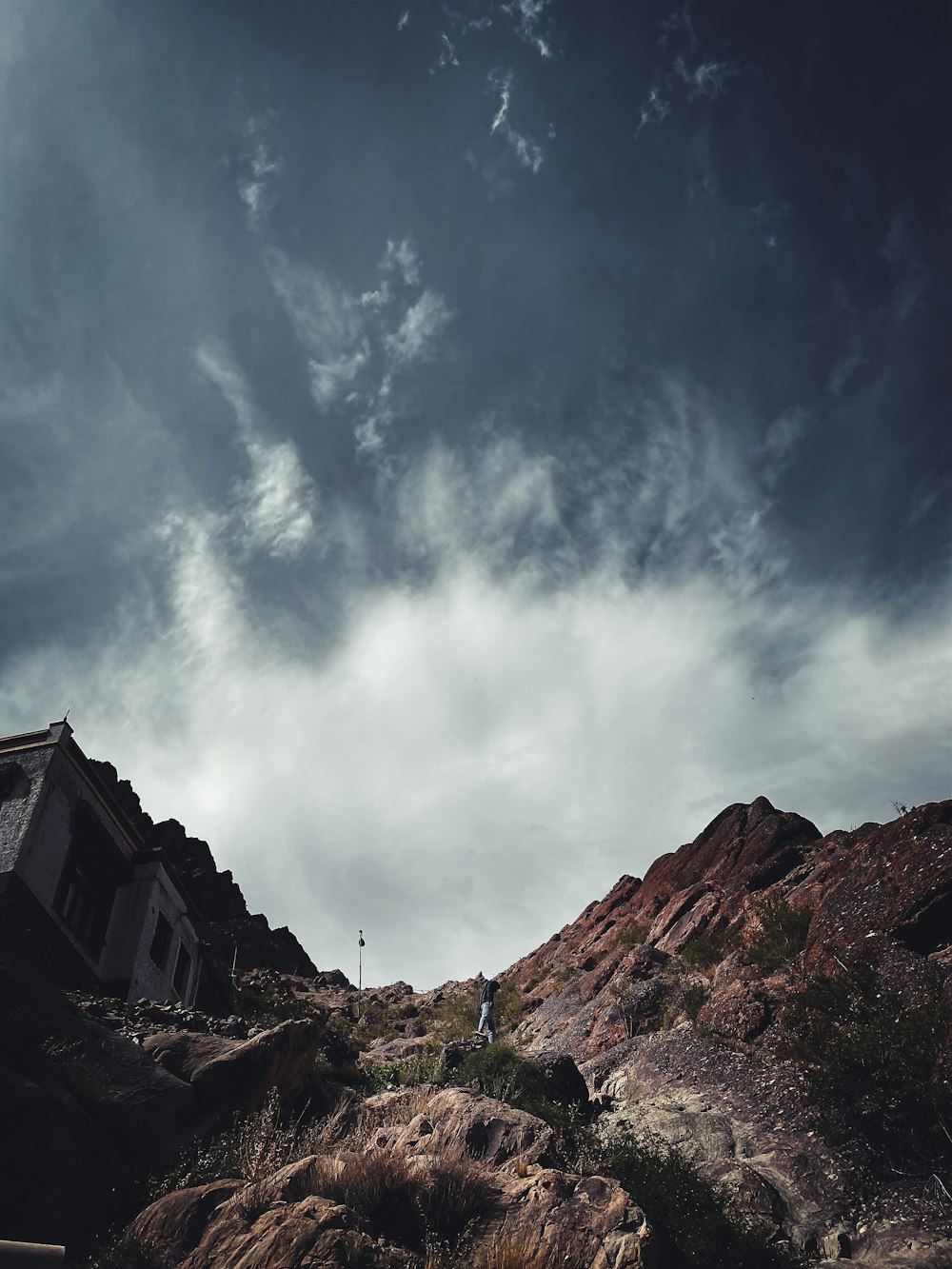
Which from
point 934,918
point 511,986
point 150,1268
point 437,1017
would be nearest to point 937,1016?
point 934,918

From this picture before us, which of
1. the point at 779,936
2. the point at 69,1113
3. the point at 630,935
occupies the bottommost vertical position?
the point at 69,1113

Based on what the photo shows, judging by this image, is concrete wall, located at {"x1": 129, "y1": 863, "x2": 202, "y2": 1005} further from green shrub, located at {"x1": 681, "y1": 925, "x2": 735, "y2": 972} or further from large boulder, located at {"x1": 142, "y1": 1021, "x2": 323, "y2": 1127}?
green shrub, located at {"x1": 681, "y1": 925, "x2": 735, "y2": 972}

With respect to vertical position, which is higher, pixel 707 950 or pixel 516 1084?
pixel 707 950

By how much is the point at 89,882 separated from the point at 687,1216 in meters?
16.0

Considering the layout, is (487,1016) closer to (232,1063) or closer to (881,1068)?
(232,1063)

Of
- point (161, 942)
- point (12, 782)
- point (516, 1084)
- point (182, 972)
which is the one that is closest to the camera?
point (516, 1084)

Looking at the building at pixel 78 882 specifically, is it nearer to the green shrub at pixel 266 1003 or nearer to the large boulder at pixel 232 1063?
the large boulder at pixel 232 1063

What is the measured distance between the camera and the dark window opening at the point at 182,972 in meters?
21.7

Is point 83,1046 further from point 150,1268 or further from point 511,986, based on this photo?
point 511,986

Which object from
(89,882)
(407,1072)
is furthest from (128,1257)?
(89,882)

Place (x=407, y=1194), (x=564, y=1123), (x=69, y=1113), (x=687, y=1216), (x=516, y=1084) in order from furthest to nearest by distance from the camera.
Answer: (x=516, y=1084) → (x=564, y=1123) → (x=687, y=1216) → (x=69, y=1113) → (x=407, y=1194)

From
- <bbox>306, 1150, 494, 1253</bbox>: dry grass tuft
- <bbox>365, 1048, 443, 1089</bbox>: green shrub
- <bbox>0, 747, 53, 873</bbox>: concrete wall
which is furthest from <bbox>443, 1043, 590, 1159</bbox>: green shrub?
<bbox>0, 747, 53, 873</bbox>: concrete wall

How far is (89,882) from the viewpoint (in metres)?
18.4

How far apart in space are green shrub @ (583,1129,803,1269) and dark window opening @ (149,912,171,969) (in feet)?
48.8
